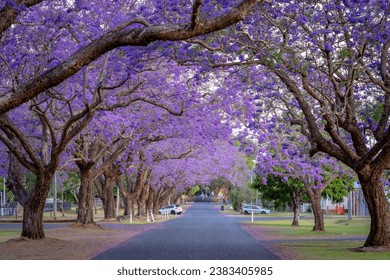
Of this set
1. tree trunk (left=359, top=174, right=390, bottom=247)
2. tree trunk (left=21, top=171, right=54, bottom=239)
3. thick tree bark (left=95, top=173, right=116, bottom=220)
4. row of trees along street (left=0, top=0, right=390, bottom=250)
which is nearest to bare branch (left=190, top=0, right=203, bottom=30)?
row of trees along street (left=0, top=0, right=390, bottom=250)

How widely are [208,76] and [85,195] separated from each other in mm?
15341

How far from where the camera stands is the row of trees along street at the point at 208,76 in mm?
15094

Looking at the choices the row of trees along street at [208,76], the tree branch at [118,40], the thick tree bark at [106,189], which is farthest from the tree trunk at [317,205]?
the tree branch at [118,40]

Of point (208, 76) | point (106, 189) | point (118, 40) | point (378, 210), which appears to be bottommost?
point (378, 210)

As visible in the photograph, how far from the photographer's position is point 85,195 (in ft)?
119

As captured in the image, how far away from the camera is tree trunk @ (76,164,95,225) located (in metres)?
35.1

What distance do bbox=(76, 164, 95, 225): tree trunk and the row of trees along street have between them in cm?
255

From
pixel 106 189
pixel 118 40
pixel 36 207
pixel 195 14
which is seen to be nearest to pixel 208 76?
pixel 36 207

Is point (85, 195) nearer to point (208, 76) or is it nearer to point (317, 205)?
point (317, 205)

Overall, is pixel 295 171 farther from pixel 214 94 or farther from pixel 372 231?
pixel 372 231

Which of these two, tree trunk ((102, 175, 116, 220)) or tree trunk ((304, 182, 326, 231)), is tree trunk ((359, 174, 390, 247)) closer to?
tree trunk ((304, 182, 326, 231))

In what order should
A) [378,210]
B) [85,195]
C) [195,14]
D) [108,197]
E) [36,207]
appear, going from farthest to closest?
[108,197], [85,195], [36,207], [378,210], [195,14]

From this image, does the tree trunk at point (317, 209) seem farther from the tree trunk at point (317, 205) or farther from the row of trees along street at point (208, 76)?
the row of trees along street at point (208, 76)

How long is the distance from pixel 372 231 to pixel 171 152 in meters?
24.5
